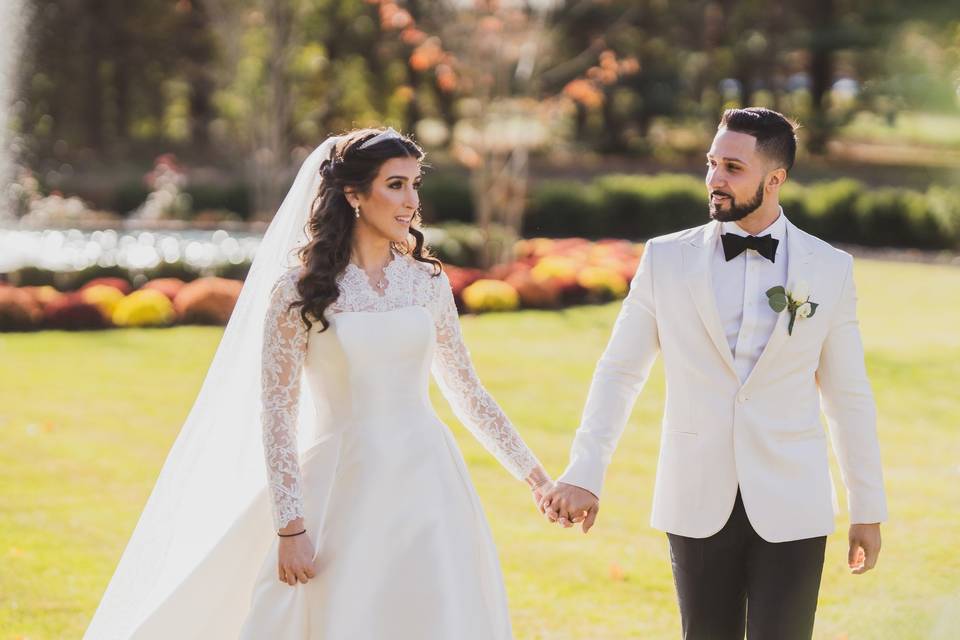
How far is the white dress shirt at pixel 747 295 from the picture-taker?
12.7 feet

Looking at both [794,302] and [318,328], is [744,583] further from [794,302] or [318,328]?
[318,328]

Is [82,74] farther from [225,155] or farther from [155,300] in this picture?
[155,300]

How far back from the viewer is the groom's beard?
391 centimetres

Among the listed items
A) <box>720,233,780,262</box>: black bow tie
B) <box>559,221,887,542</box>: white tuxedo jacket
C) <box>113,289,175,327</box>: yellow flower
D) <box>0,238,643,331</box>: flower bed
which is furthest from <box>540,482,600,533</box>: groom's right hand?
<box>113,289,175,327</box>: yellow flower

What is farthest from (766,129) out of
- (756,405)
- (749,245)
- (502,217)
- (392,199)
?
(502,217)

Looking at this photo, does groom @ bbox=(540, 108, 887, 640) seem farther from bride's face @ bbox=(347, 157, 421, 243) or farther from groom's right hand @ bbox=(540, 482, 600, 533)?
bride's face @ bbox=(347, 157, 421, 243)

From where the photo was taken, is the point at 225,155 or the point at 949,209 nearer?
the point at 949,209

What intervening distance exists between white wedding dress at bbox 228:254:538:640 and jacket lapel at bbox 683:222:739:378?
874mm

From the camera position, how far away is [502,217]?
19359 mm

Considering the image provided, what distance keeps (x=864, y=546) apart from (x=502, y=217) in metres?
15.6

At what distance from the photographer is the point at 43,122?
3406cm

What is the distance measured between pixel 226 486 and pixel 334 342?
0.77 meters

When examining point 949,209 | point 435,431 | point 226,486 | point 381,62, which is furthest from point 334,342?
point 381,62

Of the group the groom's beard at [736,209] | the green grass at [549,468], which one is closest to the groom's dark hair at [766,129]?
the groom's beard at [736,209]
